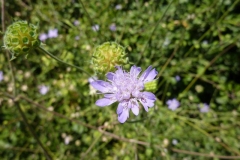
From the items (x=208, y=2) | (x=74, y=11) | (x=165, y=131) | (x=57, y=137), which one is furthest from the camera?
(x=74, y=11)

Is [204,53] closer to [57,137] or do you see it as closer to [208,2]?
[208,2]

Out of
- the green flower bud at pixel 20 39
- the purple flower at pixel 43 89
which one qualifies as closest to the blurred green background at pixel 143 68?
the purple flower at pixel 43 89

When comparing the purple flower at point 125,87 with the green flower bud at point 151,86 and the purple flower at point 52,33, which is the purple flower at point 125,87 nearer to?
the green flower bud at point 151,86

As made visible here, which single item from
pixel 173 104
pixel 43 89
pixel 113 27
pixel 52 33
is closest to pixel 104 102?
pixel 173 104

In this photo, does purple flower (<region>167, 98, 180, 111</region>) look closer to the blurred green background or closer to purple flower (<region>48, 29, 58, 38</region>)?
the blurred green background

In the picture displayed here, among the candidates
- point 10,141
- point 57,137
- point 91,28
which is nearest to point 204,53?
point 91,28

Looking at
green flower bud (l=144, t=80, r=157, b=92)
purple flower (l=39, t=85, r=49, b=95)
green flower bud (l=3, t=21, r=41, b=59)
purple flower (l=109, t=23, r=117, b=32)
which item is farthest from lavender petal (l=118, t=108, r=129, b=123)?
purple flower (l=39, t=85, r=49, b=95)

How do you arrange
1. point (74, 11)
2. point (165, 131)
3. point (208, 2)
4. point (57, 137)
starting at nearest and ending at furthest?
point (165, 131) < point (208, 2) < point (57, 137) < point (74, 11)
